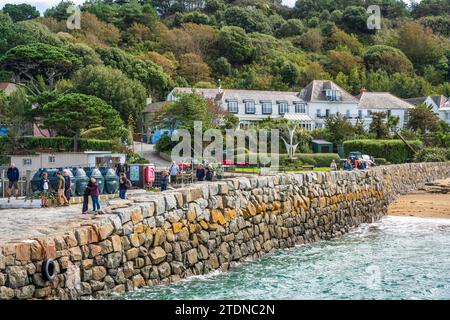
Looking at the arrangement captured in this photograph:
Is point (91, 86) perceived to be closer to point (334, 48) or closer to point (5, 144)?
point (5, 144)

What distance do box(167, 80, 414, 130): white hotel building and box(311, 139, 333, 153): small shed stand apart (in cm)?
982

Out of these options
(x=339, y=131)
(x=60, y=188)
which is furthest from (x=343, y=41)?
(x=60, y=188)

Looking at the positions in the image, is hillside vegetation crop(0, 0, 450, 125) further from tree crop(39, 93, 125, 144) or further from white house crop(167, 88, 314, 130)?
tree crop(39, 93, 125, 144)

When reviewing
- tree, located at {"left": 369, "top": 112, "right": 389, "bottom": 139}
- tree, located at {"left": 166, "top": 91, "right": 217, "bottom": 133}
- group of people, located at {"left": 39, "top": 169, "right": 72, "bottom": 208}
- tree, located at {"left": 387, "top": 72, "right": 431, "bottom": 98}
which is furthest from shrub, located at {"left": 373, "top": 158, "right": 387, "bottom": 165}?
tree, located at {"left": 387, "top": 72, "right": 431, "bottom": 98}

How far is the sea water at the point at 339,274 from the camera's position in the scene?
14.4 meters

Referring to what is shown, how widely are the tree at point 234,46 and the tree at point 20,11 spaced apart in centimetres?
3510

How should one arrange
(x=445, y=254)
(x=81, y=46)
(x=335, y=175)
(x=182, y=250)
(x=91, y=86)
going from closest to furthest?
(x=182, y=250) < (x=445, y=254) < (x=335, y=175) < (x=91, y=86) < (x=81, y=46)

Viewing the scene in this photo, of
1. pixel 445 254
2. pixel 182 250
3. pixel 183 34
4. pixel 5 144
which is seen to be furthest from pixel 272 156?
pixel 183 34

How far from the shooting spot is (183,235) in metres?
16.1

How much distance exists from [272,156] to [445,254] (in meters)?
30.2

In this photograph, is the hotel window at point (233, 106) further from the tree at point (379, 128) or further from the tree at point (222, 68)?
the tree at point (222, 68)

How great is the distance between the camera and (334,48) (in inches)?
5241

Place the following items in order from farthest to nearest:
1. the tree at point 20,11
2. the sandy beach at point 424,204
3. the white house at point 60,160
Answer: the tree at point 20,11 < the white house at point 60,160 < the sandy beach at point 424,204

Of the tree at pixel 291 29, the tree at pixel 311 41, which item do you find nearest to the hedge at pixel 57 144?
the tree at pixel 311 41
